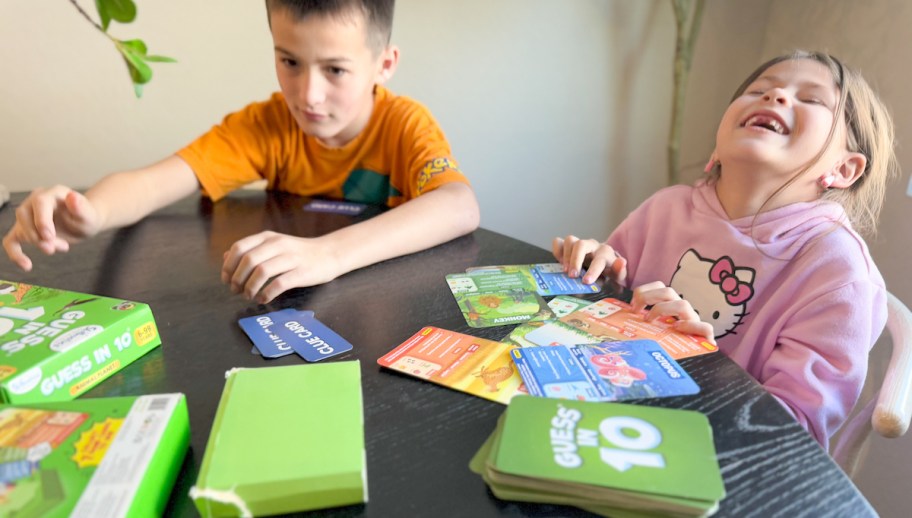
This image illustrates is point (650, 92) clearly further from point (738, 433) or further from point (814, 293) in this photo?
point (738, 433)

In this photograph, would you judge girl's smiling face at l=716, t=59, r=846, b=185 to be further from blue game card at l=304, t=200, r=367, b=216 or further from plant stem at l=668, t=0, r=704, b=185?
plant stem at l=668, t=0, r=704, b=185

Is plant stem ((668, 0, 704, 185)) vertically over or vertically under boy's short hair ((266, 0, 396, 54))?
under

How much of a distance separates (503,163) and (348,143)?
2.86 feet

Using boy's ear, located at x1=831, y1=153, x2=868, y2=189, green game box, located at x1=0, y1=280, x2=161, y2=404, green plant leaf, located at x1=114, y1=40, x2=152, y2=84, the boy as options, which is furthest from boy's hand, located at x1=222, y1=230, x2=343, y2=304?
boy's ear, located at x1=831, y1=153, x2=868, y2=189

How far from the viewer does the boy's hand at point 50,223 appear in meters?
0.80

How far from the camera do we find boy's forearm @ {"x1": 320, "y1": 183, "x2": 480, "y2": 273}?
0.85m

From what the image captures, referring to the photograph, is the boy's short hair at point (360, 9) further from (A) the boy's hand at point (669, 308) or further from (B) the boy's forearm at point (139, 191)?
(A) the boy's hand at point (669, 308)

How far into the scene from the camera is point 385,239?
2.89ft

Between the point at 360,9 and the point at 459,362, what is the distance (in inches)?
31.3

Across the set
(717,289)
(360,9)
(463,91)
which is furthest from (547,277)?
(463,91)

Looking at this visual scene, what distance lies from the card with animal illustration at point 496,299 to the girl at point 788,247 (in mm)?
99

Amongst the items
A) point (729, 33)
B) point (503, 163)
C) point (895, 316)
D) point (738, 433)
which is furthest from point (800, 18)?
point (738, 433)

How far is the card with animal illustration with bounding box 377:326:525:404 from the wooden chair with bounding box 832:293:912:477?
41cm

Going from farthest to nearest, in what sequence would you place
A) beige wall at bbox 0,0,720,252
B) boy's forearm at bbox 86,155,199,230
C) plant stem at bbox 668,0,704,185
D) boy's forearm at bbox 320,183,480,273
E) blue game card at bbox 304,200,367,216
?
plant stem at bbox 668,0,704,185
beige wall at bbox 0,0,720,252
blue game card at bbox 304,200,367,216
boy's forearm at bbox 86,155,199,230
boy's forearm at bbox 320,183,480,273
